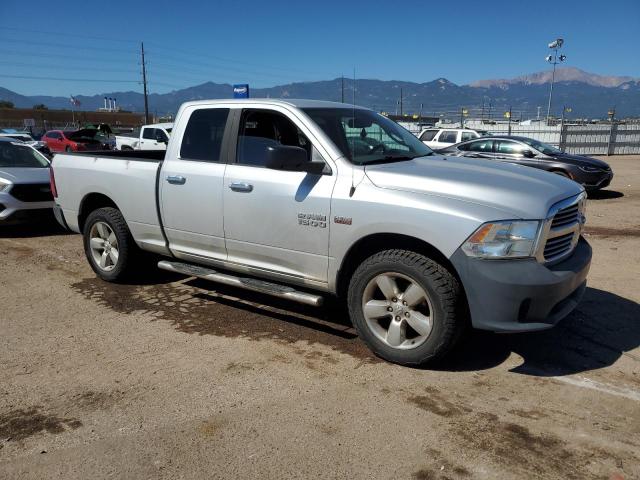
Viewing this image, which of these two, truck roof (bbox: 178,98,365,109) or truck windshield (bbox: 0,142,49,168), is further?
truck windshield (bbox: 0,142,49,168)

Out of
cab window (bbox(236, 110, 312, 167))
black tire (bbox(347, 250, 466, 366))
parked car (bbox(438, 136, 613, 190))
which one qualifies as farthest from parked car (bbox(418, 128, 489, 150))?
black tire (bbox(347, 250, 466, 366))

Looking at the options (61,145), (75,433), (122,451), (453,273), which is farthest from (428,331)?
(61,145)

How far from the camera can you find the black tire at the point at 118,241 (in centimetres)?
569

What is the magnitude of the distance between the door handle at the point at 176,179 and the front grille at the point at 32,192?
495cm

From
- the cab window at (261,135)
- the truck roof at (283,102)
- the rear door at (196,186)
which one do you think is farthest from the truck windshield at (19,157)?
the cab window at (261,135)

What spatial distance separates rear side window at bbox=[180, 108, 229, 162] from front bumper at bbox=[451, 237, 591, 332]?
8.24 feet

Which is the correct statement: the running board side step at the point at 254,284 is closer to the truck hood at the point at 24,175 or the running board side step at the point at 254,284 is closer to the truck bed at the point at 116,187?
the truck bed at the point at 116,187

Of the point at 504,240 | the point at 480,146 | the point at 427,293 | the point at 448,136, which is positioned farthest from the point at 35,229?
the point at 448,136

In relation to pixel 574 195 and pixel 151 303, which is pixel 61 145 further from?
pixel 574 195

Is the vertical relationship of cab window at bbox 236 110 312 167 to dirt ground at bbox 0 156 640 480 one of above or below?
above

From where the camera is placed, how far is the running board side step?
4223 millimetres

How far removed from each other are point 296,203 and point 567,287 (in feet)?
6.70

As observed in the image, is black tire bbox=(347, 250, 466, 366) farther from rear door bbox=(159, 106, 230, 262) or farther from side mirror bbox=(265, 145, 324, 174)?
rear door bbox=(159, 106, 230, 262)

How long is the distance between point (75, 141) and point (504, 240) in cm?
2612
